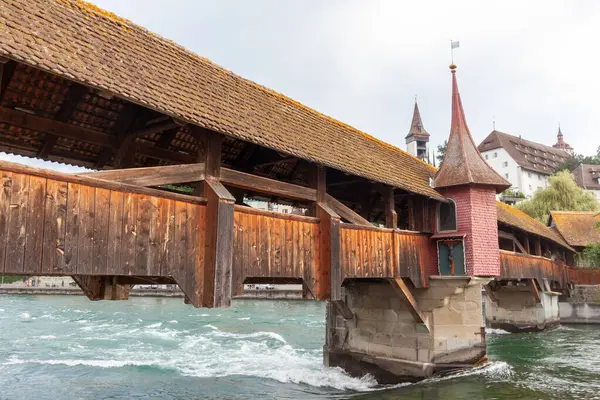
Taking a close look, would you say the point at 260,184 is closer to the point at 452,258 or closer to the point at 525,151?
the point at 452,258

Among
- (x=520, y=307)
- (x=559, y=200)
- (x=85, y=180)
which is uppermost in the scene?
(x=559, y=200)

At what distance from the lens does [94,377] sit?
14.2 m

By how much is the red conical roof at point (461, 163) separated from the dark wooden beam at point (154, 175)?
7.71 m

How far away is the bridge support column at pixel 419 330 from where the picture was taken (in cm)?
1175

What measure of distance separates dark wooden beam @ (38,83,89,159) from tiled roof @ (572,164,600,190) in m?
59.2

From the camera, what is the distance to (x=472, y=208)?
12180mm

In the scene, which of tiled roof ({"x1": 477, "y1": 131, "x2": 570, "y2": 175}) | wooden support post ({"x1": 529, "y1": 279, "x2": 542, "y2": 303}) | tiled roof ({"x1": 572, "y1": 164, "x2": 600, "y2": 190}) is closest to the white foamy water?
wooden support post ({"x1": 529, "y1": 279, "x2": 542, "y2": 303})

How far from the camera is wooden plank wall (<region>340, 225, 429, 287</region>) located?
30.2ft

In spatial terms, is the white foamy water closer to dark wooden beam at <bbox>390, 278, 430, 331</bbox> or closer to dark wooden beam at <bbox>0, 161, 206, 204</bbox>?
dark wooden beam at <bbox>390, 278, 430, 331</bbox>

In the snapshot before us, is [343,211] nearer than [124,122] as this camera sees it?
No

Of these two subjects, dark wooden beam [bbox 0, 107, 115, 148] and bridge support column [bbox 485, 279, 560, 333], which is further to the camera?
bridge support column [bbox 485, 279, 560, 333]

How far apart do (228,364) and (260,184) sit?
10.3 m

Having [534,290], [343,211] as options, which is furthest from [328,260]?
[534,290]

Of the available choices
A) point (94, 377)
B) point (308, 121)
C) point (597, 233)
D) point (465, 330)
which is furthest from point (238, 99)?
point (597, 233)
